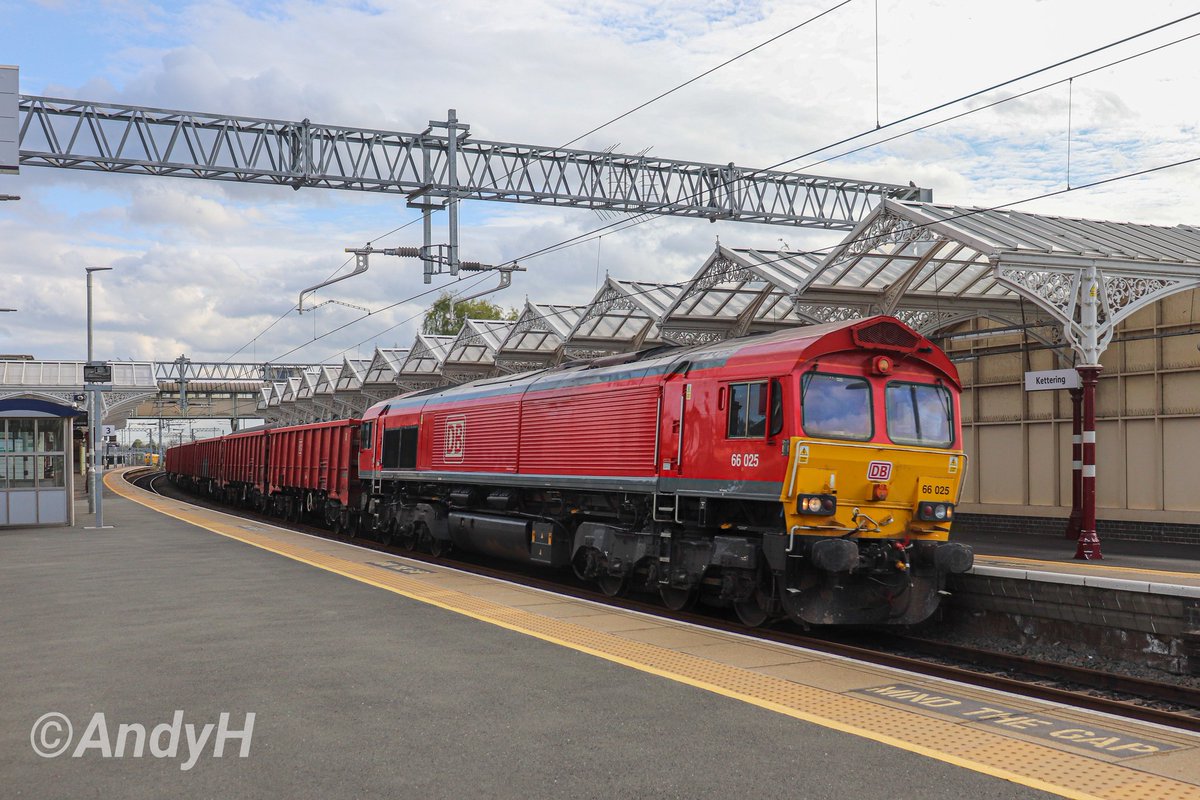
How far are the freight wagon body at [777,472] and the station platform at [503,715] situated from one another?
113 centimetres

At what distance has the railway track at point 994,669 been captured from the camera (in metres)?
Answer: 9.00

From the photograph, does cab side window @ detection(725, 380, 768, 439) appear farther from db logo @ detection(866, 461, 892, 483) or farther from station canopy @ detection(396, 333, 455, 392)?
station canopy @ detection(396, 333, 455, 392)

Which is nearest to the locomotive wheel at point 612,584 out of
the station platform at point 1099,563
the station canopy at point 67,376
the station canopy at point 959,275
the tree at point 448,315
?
the station platform at point 1099,563

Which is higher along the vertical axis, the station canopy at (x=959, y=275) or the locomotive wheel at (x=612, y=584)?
the station canopy at (x=959, y=275)

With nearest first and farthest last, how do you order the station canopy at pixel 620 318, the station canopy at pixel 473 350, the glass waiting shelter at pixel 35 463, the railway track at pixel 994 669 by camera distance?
the railway track at pixel 994 669, the glass waiting shelter at pixel 35 463, the station canopy at pixel 620 318, the station canopy at pixel 473 350

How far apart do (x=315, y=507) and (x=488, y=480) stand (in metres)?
13.4

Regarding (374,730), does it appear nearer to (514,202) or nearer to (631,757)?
(631,757)

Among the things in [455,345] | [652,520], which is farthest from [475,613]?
[455,345]

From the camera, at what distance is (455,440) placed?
1959cm

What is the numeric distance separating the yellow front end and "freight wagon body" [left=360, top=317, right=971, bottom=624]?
0.02 m

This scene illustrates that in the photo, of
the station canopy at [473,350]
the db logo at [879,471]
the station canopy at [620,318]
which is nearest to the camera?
the db logo at [879,471]

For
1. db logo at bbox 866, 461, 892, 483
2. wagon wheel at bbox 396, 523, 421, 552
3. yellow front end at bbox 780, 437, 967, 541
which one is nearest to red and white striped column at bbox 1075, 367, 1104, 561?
yellow front end at bbox 780, 437, 967, 541

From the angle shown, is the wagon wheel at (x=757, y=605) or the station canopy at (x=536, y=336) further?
the station canopy at (x=536, y=336)

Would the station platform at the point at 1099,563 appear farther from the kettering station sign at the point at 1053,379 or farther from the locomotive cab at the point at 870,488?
the kettering station sign at the point at 1053,379
